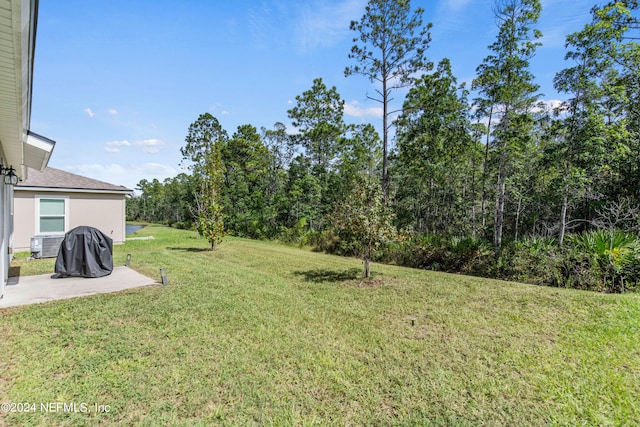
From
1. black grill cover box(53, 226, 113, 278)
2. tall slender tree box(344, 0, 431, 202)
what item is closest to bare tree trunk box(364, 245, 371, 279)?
tall slender tree box(344, 0, 431, 202)

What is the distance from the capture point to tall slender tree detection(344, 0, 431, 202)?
11789 mm

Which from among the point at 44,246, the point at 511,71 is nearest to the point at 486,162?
the point at 511,71

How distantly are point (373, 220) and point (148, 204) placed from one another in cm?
5183

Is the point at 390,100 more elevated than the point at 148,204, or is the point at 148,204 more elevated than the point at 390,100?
the point at 390,100

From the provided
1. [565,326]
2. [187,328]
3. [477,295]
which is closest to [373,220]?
[477,295]

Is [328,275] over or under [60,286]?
under

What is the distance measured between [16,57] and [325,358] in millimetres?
4431

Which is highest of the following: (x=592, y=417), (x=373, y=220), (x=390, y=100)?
(x=390, y=100)

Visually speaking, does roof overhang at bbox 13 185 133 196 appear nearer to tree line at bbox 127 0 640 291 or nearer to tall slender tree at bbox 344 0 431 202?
tree line at bbox 127 0 640 291

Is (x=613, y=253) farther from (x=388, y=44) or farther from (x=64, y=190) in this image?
(x=64, y=190)

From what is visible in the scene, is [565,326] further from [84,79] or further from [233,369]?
[84,79]

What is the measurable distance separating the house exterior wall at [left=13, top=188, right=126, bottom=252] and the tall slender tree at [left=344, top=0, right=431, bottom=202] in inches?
510

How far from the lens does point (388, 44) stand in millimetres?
12297

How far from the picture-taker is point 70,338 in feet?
13.5
